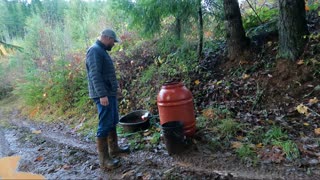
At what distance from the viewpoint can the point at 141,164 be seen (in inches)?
155

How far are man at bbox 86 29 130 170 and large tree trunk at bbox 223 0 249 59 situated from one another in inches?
116

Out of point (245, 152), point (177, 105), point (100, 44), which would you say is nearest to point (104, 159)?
point (177, 105)

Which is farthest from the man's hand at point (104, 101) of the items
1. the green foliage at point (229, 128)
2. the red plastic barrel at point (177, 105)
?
the green foliage at point (229, 128)

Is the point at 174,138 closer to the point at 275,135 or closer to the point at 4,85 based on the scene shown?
the point at 275,135

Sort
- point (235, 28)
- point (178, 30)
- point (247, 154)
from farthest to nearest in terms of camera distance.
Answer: point (178, 30) → point (235, 28) → point (247, 154)

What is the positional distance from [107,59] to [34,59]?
934cm

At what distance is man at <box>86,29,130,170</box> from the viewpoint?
12.6 feet

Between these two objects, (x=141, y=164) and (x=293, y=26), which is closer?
(x=141, y=164)

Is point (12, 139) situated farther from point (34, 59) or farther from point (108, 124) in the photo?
point (34, 59)

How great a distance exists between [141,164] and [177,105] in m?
1.06

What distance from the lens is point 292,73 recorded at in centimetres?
500

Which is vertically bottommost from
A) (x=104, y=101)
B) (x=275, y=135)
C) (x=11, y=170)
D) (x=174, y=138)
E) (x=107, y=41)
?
(x=11, y=170)

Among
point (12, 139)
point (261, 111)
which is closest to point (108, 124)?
point (261, 111)

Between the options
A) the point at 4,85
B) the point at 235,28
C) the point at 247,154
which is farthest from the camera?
the point at 4,85
